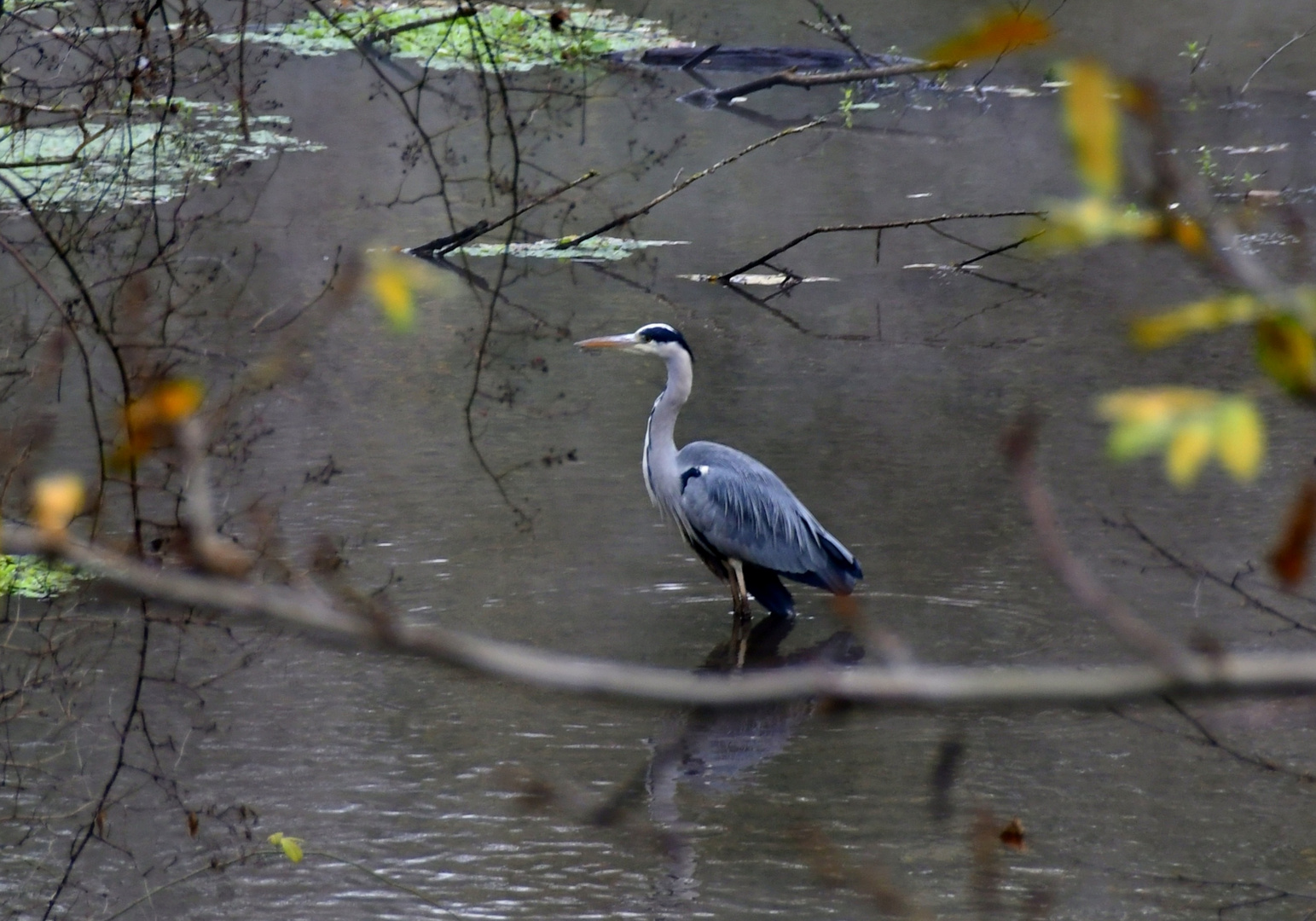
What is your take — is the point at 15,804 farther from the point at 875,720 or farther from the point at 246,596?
the point at 246,596

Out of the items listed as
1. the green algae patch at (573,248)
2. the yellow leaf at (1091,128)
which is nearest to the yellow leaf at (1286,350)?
the yellow leaf at (1091,128)

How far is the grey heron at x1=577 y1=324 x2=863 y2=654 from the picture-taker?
5.62m

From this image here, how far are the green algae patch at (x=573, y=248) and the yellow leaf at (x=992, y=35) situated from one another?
32.7 ft

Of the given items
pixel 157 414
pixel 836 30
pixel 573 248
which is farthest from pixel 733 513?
pixel 573 248

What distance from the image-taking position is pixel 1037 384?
8.26 meters

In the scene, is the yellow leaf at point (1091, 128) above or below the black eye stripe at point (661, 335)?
below

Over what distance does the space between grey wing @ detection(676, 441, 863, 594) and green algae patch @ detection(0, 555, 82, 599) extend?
2115 mm

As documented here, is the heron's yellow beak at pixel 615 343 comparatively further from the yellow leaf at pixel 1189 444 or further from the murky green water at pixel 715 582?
the yellow leaf at pixel 1189 444

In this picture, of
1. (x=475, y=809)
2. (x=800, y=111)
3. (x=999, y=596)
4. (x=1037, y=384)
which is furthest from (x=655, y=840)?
(x=800, y=111)

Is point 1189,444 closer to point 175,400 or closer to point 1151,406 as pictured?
point 1151,406

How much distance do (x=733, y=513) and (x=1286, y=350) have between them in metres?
4.75

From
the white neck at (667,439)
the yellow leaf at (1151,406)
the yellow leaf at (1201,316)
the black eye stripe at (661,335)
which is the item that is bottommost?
the white neck at (667,439)

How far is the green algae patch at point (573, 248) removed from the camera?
35.8 feet

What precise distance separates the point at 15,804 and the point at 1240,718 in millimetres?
3423
